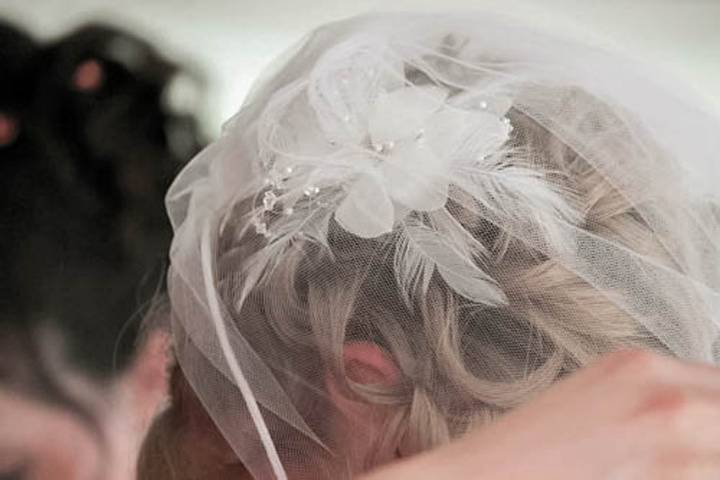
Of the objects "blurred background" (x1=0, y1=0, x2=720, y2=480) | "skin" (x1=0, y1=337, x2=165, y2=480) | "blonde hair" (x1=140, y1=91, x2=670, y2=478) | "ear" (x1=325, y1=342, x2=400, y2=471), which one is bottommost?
"skin" (x1=0, y1=337, x2=165, y2=480)

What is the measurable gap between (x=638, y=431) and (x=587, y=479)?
0.03 meters

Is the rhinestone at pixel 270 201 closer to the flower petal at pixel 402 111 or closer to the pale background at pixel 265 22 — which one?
the flower petal at pixel 402 111

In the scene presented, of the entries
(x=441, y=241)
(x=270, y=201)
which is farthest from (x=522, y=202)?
(x=270, y=201)

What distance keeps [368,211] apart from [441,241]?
46 millimetres

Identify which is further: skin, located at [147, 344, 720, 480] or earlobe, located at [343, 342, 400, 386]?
earlobe, located at [343, 342, 400, 386]

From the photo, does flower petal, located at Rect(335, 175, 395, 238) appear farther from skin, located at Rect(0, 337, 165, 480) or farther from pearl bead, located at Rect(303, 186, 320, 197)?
skin, located at Rect(0, 337, 165, 480)

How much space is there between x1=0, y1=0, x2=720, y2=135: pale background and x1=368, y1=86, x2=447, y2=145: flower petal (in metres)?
0.76

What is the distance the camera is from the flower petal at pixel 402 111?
0.64 metres

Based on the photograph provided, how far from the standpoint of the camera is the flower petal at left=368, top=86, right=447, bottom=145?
0.64 m

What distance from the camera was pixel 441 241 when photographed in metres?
0.62

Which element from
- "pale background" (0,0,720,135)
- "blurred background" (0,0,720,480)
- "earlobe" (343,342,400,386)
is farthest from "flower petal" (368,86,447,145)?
"pale background" (0,0,720,135)

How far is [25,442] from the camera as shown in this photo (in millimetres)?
1263

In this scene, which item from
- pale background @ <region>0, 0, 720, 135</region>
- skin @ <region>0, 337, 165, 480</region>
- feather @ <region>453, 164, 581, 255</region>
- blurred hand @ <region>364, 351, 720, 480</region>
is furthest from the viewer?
pale background @ <region>0, 0, 720, 135</region>

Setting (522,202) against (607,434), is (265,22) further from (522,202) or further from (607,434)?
(607,434)
